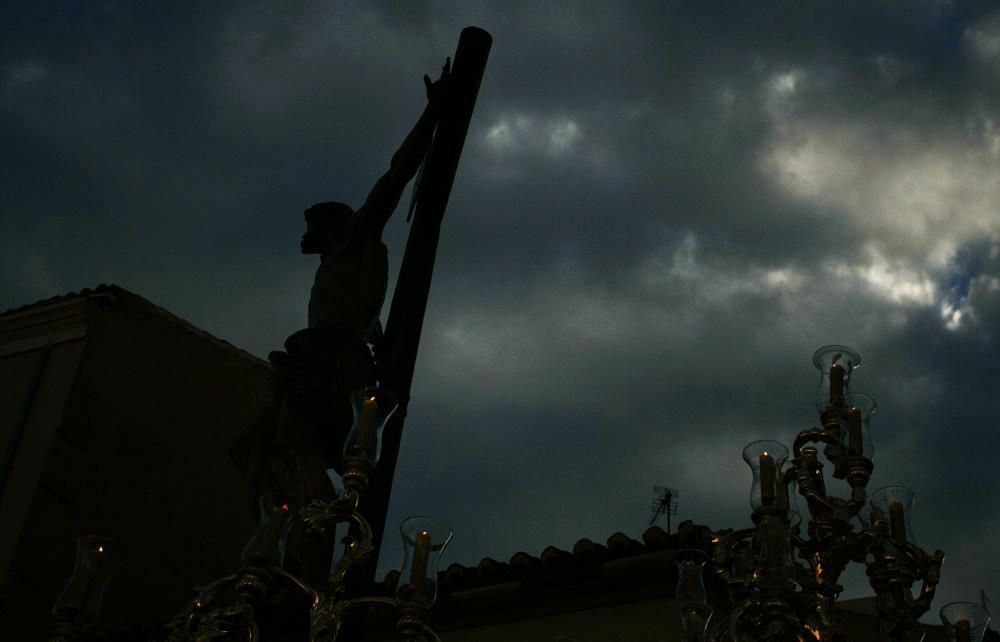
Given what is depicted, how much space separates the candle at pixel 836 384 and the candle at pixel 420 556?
1.93 m

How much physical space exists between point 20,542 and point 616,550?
5529mm

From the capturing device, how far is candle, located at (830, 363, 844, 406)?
5.06 metres

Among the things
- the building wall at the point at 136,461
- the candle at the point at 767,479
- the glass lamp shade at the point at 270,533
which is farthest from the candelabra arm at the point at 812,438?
the building wall at the point at 136,461

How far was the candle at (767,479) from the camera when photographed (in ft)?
13.3

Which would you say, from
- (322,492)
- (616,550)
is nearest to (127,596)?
(616,550)

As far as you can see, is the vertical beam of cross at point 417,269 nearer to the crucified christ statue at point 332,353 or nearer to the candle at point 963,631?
the crucified christ statue at point 332,353

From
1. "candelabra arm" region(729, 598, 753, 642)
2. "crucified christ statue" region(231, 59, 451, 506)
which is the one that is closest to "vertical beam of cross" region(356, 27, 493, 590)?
"crucified christ statue" region(231, 59, 451, 506)

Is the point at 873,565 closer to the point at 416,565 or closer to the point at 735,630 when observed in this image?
the point at 735,630

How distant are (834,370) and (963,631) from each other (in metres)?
1.33

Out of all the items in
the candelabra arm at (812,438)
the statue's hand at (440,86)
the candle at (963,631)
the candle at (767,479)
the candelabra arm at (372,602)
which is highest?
the statue's hand at (440,86)

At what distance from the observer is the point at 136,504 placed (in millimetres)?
12242

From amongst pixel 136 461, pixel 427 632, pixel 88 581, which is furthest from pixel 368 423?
pixel 136 461

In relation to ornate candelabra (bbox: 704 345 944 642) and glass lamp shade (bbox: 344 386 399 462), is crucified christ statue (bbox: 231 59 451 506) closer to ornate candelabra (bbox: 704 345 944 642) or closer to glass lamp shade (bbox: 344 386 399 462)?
glass lamp shade (bbox: 344 386 399 462)

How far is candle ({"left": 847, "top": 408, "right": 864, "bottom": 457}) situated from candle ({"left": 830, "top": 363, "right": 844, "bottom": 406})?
0.07 metres
